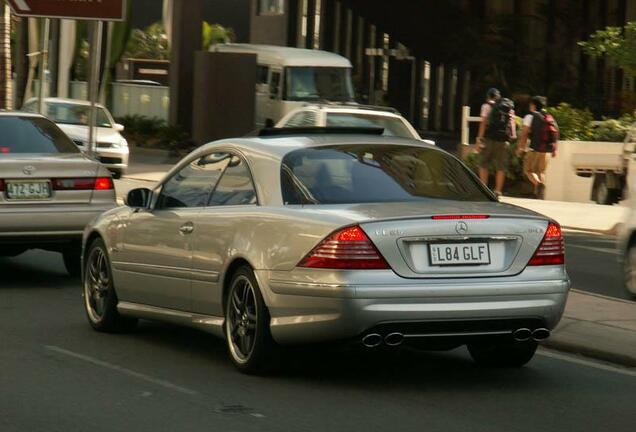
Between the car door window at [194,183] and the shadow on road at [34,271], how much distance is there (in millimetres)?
3967

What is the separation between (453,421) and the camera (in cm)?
789

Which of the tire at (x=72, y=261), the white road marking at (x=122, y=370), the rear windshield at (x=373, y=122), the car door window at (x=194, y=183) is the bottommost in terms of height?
the tire at (x=72, y=261)

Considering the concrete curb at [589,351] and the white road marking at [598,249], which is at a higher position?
the concrete curb at [589,351]

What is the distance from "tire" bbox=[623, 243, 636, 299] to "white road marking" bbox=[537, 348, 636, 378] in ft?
10.9

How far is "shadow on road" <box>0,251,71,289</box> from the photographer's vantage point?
14.2 metres

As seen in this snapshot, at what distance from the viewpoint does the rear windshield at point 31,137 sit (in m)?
14.4

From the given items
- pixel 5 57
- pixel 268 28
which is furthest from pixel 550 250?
pixel 268 28

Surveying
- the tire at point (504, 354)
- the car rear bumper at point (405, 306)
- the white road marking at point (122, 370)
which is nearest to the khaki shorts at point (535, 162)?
the tire at point (504, 354)

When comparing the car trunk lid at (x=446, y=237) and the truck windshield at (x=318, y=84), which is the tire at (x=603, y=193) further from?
the car trunk lid at (x=446, y=237)

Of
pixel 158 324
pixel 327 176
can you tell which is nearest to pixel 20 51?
pixel 158 324

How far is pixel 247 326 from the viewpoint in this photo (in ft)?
29.8

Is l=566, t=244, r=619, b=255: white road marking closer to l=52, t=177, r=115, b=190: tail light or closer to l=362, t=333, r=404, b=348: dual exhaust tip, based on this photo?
l=52, t=177, r=115, b=190: tail light

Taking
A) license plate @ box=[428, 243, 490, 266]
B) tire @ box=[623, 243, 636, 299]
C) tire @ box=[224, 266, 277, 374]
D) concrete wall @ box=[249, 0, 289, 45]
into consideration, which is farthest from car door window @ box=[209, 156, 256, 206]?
concrete wall @ box=[249, 0, 289, 45]

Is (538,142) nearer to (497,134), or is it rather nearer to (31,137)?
(497,134)
